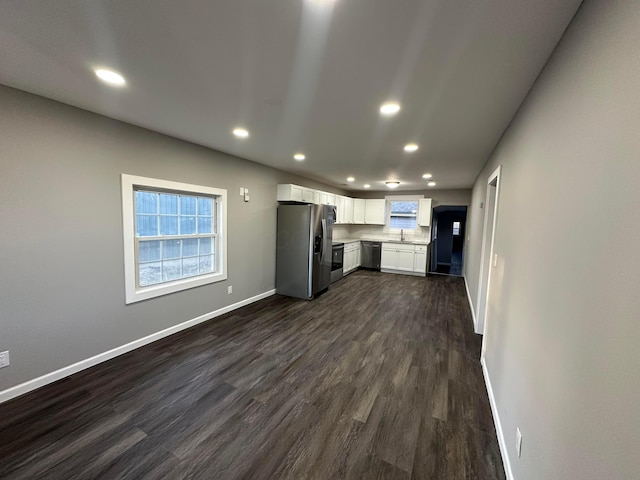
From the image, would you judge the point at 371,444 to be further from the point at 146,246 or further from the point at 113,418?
the point at 146,246

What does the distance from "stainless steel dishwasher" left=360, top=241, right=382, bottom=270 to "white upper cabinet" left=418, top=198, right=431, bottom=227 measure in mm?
1304

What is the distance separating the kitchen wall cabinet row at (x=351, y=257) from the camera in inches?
273

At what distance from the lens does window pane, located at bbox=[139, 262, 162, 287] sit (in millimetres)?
3086

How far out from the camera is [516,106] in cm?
206

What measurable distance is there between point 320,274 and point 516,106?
3861 mm

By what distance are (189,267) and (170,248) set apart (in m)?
0.40

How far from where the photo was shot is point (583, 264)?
951 millimetres

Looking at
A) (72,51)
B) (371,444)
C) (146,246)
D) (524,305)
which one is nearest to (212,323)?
(146,246)

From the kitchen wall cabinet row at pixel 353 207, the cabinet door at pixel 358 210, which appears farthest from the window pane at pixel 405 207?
the cabinet door at pixel 358 210

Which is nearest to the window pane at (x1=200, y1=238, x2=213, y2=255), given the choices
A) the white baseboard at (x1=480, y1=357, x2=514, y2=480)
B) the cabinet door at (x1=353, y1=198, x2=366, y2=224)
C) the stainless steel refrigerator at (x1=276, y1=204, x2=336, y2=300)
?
the stainless steel refrigerator at (x1=276, y1=204, x2=336, y2=300)

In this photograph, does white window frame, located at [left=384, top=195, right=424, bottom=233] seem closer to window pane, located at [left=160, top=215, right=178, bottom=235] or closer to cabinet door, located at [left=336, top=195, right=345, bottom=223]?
cabinet door, located at [left=336, top=195, right=345, bottom=223]

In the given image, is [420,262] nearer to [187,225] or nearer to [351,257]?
→ [351,257]

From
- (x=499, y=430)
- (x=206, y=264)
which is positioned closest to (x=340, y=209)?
(x=206, y=264)

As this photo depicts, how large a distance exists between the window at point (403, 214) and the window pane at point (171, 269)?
611cm
